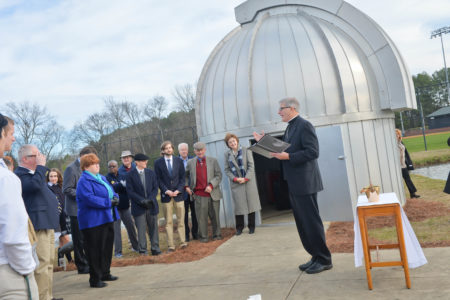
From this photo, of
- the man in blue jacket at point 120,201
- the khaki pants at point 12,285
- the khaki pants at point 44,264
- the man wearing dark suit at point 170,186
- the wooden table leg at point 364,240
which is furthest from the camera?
the man in blue jacket at point 120,201

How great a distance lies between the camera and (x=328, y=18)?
949 cm

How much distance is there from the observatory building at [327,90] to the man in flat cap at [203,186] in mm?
1060

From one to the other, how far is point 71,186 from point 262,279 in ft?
11.1

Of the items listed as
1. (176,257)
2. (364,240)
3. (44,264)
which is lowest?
(176,257)

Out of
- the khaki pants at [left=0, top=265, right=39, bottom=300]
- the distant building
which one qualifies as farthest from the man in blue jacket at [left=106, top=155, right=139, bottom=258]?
the distant building

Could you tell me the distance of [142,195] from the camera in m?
7.01

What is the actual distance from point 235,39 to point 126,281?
639cm

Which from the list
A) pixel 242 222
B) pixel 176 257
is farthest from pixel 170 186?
pixel 242 222

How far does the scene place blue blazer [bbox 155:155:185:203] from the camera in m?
7.30

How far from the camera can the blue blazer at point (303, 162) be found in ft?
15.3

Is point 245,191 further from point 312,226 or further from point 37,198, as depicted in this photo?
point 37,198

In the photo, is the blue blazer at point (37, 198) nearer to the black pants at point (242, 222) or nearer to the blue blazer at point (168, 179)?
the blue blazer at point (168, 179)

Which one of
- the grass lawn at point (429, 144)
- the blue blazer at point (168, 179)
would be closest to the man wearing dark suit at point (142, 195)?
the blue blazer at point (168, 179)

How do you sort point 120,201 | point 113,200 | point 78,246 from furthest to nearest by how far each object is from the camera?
1. point 120,201
2. point 78,246
3. point 113,200
